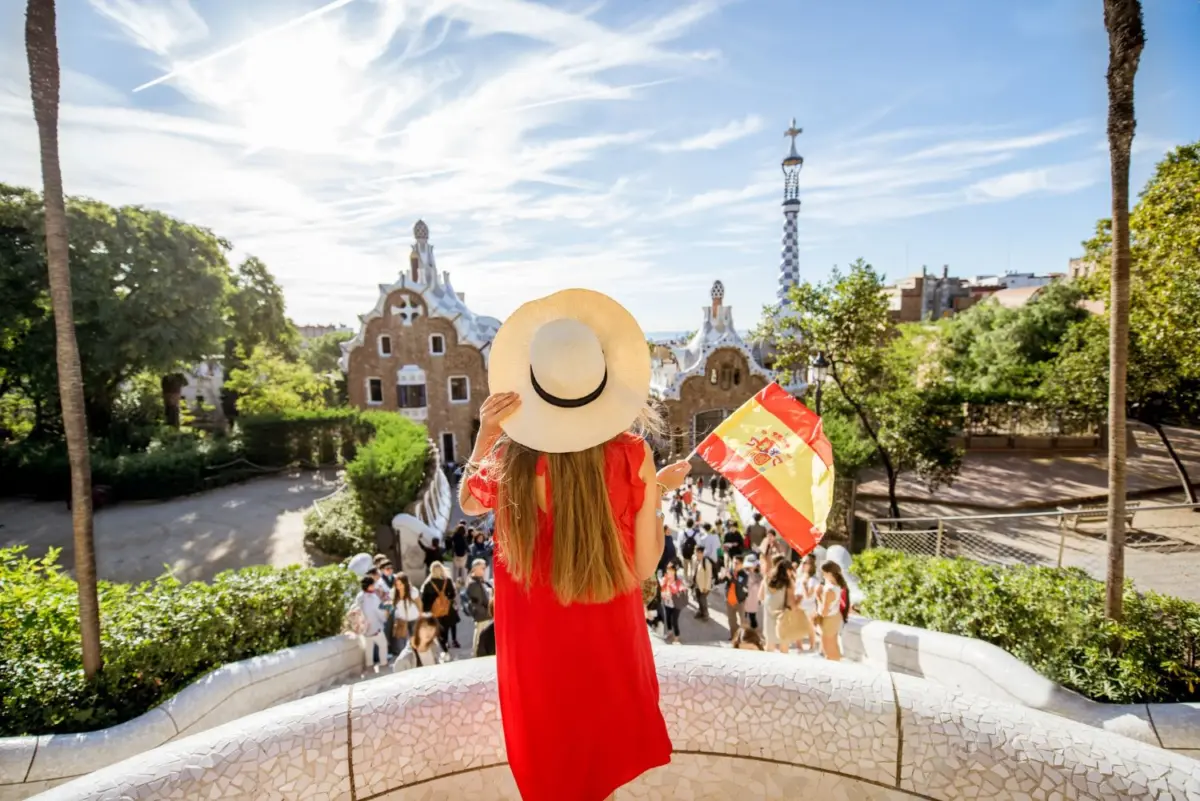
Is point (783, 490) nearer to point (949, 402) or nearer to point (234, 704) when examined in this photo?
point (234, 704)

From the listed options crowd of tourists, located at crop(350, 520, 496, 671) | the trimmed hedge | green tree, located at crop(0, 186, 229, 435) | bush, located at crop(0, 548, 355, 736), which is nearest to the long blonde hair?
crowd of tourists, located at crop(350, 520, 496, 671)

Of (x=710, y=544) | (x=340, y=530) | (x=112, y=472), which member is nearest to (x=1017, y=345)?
(x=710, y=544)

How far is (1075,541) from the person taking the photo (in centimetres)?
1227

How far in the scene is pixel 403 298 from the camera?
2764 cm

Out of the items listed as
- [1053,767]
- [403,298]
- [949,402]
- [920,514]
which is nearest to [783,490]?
[1053,767]

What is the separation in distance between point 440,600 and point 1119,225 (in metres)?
7.61

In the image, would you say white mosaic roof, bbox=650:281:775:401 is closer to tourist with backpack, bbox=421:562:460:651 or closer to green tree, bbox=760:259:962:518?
green tree, bbox=760:259:962:518

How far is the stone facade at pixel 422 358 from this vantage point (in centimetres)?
2769

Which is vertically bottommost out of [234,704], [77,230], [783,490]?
[234,704]

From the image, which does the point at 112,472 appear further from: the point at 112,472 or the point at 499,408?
the point at 499,408

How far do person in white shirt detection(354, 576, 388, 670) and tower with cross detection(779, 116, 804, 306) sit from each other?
30.0m

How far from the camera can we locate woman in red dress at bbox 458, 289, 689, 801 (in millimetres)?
1997

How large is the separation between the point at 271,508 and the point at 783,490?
20194 millimetres

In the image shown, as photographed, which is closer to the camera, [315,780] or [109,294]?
[315,780]
